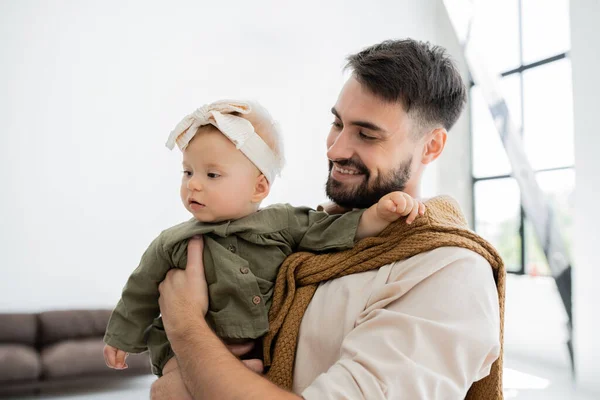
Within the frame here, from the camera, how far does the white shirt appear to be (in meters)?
1.07

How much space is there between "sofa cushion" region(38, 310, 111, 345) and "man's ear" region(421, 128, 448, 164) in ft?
13.8

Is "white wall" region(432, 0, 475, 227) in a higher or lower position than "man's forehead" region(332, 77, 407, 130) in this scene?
lower

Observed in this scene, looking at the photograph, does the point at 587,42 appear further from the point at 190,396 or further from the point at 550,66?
the point at 190,396

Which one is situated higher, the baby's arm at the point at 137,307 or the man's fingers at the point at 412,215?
the man's fingers at the point at 412,215

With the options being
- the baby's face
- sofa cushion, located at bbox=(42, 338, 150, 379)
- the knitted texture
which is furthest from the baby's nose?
sofa cushion, located at bbox=(42, 338, 150, 379)

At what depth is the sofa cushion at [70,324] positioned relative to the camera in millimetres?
5133

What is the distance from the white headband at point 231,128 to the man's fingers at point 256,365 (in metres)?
0.48

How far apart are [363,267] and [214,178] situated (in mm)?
445

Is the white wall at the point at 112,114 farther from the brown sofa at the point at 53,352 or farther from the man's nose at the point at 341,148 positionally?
the man's nose at the point at 341,148

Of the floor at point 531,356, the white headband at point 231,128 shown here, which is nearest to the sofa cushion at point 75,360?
the floor at point 531,356

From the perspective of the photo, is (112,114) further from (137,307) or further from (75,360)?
(137,307)

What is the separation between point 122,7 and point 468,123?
442cm

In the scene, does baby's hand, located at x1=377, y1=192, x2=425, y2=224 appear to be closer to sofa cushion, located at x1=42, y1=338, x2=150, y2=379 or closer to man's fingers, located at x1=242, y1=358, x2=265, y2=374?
man's fingers, located at x1=242, y1=358, x2=265, y2=374

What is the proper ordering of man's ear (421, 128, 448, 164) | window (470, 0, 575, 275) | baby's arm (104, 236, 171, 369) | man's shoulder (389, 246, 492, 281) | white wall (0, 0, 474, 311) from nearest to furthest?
man's shoulder (389, 246, 492, 281), baby's arm (104, 236, 171, 369), man's ear (421, 128, 448, 164), white wall (0, 0, 474, 311), window (470, 0, 575, 275)
